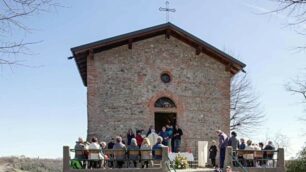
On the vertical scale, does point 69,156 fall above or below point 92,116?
below

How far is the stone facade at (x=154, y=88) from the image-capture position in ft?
61.9

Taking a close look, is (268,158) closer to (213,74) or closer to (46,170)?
(213,74)

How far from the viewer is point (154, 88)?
1936 centimetres

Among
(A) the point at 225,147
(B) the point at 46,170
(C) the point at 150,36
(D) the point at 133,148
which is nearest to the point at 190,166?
(A) the point at 225,147

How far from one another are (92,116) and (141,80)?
2.63 m

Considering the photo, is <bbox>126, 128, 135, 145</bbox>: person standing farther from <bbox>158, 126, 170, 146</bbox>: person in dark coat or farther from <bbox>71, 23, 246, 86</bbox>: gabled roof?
<bbox>71, 23, 246, 86</bbox>: gabled roof

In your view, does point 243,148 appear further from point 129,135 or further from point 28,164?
point 28,164

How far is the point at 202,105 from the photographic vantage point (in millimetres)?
19969

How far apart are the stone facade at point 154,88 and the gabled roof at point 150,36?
22 centimetres

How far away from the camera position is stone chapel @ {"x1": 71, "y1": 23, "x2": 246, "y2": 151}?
18844 mm

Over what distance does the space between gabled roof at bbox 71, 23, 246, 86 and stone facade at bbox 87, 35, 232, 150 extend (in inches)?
8.8

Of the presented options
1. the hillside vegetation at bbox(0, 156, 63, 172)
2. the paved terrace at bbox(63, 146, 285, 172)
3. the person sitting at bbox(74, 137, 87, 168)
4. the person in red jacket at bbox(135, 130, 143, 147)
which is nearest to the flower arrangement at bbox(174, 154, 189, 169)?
the paved terrace at bbox(63, 146, 285, 172)

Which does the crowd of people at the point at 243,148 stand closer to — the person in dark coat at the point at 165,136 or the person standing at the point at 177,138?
the person in dark coat at the point at 165,136

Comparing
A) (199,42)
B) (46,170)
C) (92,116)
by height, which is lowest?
(46,170)
